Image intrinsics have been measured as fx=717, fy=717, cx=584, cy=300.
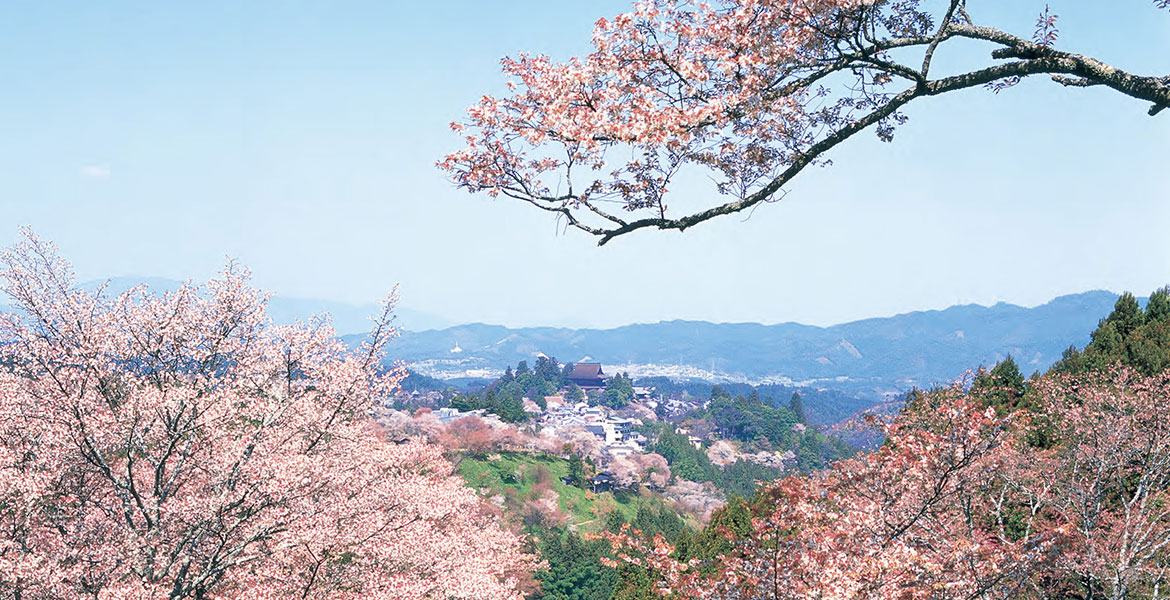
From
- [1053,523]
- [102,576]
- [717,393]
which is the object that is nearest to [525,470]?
[1053,523]

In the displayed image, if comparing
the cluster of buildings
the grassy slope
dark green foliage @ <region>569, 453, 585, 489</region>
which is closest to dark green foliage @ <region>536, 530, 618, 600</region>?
the grassy slope

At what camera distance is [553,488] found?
68188 millimetres

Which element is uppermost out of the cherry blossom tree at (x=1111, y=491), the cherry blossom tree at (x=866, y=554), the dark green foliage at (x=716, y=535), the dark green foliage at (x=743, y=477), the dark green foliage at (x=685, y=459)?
the cherry blossom tree at (x=866, y=554)

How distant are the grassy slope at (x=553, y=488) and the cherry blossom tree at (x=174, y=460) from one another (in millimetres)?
50335

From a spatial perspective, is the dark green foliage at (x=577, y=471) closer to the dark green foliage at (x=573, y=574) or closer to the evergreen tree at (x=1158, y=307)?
the dark green foliage at (x=573, y=574)

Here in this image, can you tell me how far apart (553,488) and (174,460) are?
5958cm

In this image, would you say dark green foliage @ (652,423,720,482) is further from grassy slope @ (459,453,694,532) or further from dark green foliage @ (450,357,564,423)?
dark green foliage @ (450,357,564,423)

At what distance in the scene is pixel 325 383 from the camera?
1148 cm

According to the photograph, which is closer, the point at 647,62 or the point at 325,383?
the point at 647,62

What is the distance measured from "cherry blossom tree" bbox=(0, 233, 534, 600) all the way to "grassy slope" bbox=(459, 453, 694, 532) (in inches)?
1982

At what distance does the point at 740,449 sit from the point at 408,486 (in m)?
123

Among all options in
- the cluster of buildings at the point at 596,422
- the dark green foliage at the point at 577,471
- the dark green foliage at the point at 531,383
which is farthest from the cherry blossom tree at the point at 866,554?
the dark green foliage at the point at 531,383

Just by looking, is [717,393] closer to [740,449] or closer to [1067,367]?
[740,449]

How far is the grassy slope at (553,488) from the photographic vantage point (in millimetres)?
64250
